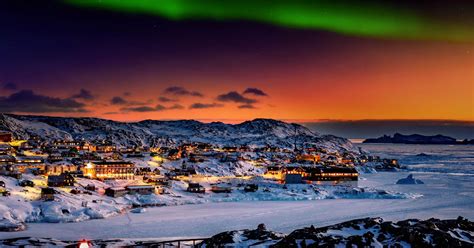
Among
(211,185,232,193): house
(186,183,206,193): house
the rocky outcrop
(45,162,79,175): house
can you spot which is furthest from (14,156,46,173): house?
the rocky outcrop

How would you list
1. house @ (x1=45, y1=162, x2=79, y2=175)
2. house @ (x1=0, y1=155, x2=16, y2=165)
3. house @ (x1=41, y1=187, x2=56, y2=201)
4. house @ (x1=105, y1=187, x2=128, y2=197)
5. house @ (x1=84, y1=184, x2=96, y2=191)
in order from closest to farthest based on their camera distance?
1. house @ (x1=41, y1=187, x2=56, y2=201)
2. house @ (x1=105, y1=187, x2=128, y2=197)
3. house @ (x1=84, y1=184, x2=96, y2=191)
4. house @ (x1=45, y1=162, x2=79, y2=175)
5. house @ (x1=0, y1=155, x2=16, y2=165)

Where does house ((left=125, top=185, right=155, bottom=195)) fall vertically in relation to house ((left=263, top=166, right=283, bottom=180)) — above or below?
below

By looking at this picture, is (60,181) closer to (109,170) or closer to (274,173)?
(109,170)

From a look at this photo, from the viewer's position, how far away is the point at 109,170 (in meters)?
90.6

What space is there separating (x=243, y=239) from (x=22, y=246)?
19.5 metres

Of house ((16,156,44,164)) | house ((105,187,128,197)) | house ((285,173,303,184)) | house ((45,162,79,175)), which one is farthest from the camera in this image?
house ((16,156,44,164))

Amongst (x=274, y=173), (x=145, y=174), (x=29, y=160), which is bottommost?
(x=274, y=173)

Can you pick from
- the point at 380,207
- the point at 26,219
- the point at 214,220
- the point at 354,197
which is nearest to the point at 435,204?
the point at 380,207

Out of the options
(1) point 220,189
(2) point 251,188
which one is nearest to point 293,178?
(2) point 251,188

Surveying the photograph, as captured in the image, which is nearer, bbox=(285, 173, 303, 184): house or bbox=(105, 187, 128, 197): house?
bbox=(105, 187, 128, 197): house

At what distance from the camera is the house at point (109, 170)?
88875 millimetres

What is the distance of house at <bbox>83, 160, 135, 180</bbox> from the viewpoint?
8888 cm

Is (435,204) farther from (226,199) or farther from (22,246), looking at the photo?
(22,246)

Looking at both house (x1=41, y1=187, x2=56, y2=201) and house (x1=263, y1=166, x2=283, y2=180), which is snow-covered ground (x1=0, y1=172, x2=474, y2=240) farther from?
house (x1=263, y1=166, x2=283, y2=180)
